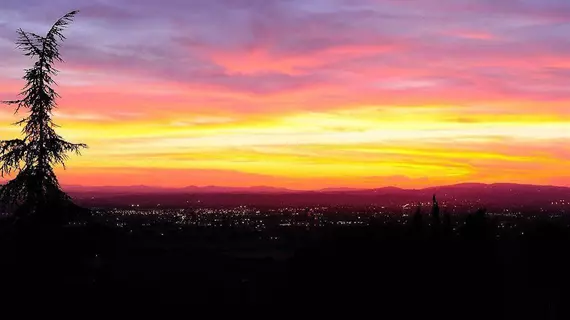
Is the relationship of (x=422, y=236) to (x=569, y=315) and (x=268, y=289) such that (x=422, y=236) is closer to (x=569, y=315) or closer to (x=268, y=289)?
(x=569, y=315)

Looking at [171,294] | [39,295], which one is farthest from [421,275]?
[39,295]

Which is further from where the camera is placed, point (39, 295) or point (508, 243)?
point (508, 243)

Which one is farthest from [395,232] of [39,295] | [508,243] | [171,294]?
[39,295]

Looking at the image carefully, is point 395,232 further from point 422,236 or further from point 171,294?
point 171,294

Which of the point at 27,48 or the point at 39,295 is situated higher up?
Result: the point at 27,48

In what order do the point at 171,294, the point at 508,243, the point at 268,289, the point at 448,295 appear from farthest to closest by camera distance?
1. the point at 508,243
2. the point at 268,289
3. the point at 171,294
4. the point at 448,295

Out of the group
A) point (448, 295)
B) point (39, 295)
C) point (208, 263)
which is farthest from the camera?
point (208, 263)

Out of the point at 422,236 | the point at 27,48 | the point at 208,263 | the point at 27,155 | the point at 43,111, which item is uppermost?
the point at 27,48
